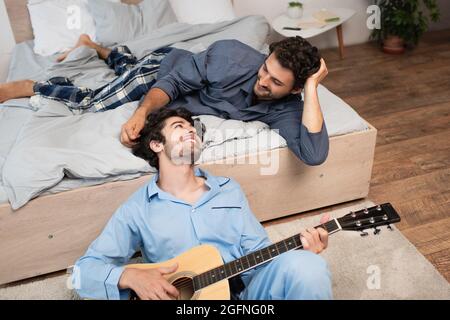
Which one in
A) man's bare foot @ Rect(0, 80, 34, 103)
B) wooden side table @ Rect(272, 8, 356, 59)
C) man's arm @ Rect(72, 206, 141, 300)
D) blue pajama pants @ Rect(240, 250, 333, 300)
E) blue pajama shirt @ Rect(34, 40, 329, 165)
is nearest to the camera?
blue pajama pants @ Rect(240, 250, 333, 300)

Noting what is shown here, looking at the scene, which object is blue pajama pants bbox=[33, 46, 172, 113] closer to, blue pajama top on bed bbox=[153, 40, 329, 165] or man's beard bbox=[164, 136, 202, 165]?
blue pajama top on bed bbox=[153, 40, 329, 165]

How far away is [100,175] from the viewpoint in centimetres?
147

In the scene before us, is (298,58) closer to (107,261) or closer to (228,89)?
(228,89)

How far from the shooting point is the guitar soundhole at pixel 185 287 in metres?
1.18

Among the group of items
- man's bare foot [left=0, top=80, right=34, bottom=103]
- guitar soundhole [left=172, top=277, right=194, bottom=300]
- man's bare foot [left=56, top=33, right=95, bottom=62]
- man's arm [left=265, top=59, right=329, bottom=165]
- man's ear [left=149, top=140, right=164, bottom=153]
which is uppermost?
man's bare foot [left=56, top=33, right=95, bottom=62]

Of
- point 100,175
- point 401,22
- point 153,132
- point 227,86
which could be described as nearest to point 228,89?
point 227,86

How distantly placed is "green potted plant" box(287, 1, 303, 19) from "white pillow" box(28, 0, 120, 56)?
1340 millimetres

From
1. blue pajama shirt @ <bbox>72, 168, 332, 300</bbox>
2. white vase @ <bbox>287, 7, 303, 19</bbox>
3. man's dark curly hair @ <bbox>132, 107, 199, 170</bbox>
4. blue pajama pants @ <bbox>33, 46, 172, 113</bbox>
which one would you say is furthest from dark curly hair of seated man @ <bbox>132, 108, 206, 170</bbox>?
white vase @ <bbox>287, 7, 303, 19</bbox>

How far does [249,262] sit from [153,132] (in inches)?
20.5

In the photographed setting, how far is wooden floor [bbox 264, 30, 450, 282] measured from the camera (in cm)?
180

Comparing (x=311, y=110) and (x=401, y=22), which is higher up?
(x=311, y=110)

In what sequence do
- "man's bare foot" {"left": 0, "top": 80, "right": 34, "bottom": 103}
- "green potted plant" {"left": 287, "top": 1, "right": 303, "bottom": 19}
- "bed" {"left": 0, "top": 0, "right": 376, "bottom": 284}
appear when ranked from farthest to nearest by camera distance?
"green potted plant" {"left": 287, "top": 1, "right": 303, "bottom": 19} → "man's bare foot" {"left": 0, "top": 80, "right": 34, "bottom": 103} → "bed" {"left": 0, "top": 0, "right": 376, "bottom": 284}

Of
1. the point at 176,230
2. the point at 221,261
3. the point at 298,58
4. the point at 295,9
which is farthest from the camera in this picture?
the point at 295,9
